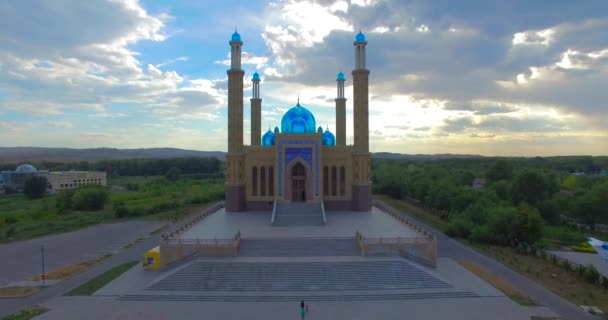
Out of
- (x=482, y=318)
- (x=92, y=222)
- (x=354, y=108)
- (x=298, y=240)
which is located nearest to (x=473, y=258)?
(x=482, y=318)

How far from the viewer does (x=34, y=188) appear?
58500 mm

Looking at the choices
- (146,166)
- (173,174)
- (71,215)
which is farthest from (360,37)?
(146,166)

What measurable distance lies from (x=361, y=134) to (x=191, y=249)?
53.9 ft

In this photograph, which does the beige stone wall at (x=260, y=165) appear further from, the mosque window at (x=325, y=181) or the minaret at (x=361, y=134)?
the minaret at (x=361, y=134)

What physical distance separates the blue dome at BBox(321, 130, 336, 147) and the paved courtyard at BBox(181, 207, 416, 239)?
23.3 feet

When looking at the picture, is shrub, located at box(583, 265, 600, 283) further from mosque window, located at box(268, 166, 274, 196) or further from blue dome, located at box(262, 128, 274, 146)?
blue dome, located at box(262, 128, 274, 146)

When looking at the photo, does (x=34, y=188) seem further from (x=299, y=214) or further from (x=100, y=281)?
(x=100, y=281)

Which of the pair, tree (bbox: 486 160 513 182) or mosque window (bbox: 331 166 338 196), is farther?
tree (bbox: 486 160 513 182)

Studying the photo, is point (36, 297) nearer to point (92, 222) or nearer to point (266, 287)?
point (266, 287)

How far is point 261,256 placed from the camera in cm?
1944

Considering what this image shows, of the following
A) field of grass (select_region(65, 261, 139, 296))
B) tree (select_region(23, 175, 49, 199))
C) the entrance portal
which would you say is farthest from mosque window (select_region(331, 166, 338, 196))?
tree (select_region(23, 175, 49, 199))

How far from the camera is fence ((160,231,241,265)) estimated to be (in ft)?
63.0

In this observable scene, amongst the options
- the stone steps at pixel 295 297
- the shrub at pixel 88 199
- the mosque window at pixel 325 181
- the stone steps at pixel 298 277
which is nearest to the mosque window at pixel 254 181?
the mosque window at pixel 325 181

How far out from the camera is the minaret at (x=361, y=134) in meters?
30.4
